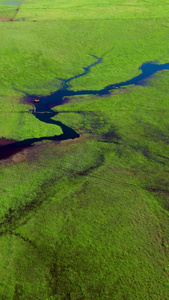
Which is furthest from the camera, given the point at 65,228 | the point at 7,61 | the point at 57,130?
the point at 7,61

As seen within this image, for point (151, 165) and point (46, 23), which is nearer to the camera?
point (151, 165)

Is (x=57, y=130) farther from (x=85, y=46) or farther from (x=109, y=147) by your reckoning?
(x=85, y=46)

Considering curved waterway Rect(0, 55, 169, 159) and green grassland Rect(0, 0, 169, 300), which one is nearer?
green grassland Rect(0, 0, 169, 300)

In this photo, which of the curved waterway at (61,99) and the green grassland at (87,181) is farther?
the curved waterway at (61,99)

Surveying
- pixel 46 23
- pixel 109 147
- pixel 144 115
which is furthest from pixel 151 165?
pixel 46 23

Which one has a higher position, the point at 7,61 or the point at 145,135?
the point at 7,61

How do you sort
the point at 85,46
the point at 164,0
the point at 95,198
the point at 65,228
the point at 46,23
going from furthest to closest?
the point at 164,0 < the point at 46,23 < the point at 85,46 < the point at 95,198 < the point at 65,228
